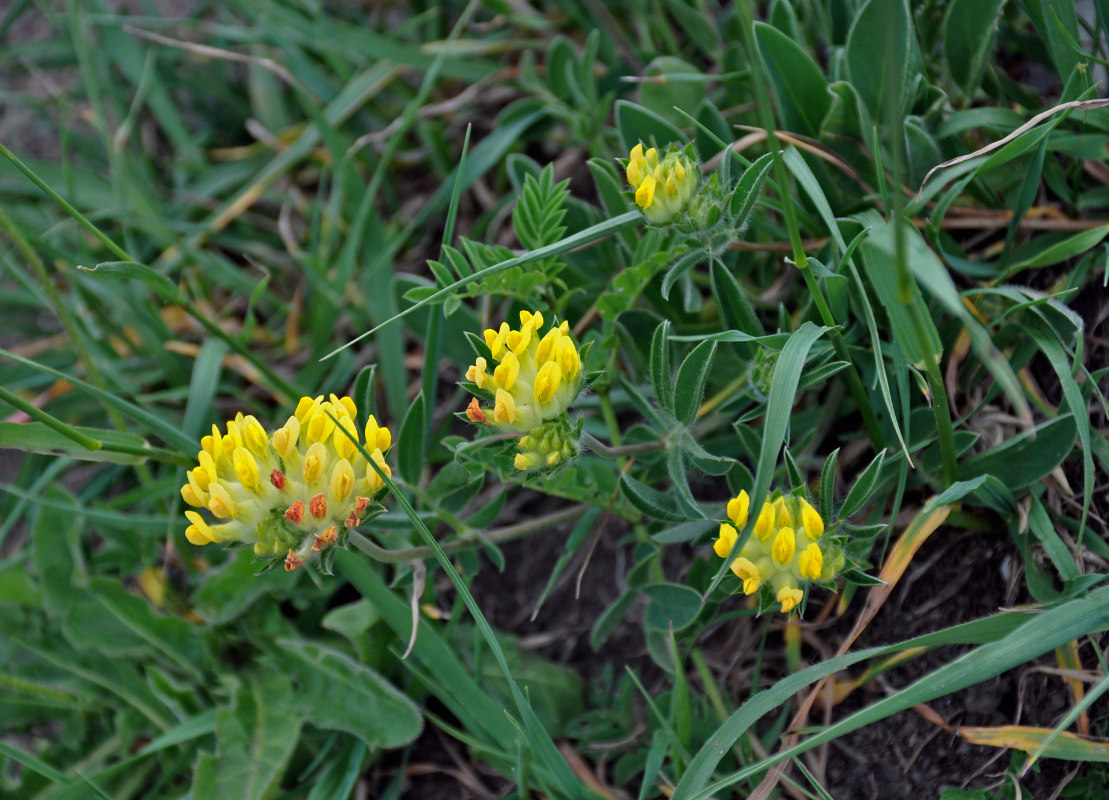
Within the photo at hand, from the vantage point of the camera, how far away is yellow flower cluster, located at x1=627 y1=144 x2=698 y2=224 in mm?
1943

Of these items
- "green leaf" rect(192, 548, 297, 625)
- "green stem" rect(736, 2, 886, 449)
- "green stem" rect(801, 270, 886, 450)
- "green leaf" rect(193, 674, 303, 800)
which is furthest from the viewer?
"green leaf" rect(192, 548, 297, 625)

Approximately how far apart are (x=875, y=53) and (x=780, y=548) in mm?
1322

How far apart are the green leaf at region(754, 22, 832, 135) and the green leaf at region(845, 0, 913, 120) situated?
0.09 metres

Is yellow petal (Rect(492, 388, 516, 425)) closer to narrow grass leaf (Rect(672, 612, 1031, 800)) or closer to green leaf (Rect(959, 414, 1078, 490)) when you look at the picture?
narrow grass leaf (Rect(672, 612, 1031, 800))

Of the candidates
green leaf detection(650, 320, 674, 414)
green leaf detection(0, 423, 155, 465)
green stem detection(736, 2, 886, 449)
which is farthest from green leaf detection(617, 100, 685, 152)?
green leaf detection(0, 423, 155, 465)

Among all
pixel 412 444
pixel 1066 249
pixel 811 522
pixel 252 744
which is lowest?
pixel 252 744

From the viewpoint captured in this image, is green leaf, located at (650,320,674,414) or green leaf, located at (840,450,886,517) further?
green leaf, located at (650,320,674,414)

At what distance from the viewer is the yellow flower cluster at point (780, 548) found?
173 centimetres

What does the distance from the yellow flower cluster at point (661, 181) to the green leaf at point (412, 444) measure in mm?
764

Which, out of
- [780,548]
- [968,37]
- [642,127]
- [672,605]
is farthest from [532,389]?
[968,37]

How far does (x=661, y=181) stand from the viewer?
1951 mm

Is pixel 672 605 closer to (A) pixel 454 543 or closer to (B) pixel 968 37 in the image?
(A) pixel 454 543

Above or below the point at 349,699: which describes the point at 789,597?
above

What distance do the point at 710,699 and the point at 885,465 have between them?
805mm
